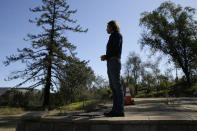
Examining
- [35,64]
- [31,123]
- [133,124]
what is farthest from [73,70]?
[133,124]

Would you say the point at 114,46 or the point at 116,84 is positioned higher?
the point at 114,46

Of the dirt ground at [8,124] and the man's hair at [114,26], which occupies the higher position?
the man's hair at [114,26]

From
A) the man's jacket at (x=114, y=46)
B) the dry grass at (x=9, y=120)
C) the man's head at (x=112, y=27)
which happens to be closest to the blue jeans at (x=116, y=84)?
the man's jacket at (x=114, y=46)

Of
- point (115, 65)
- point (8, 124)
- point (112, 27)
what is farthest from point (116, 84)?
point (8, 124)

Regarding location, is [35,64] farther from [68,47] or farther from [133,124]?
[133,124]

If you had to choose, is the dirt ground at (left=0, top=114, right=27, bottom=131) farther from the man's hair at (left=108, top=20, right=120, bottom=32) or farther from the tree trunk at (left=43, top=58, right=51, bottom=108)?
the tree trunk at (left=43, top=58, right=51, bottom=108)

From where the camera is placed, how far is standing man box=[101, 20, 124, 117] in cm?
362

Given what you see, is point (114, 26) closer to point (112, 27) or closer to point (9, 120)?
point (112, 27)

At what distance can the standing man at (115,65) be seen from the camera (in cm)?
Result: 362

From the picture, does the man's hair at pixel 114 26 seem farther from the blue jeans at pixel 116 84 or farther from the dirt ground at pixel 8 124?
the dirt ground at pixel 8 124

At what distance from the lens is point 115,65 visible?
3.69 m

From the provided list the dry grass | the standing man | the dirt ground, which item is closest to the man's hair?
the standing man

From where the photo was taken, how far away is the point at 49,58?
1639 cm

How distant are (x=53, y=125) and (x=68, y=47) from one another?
14.8 meters
